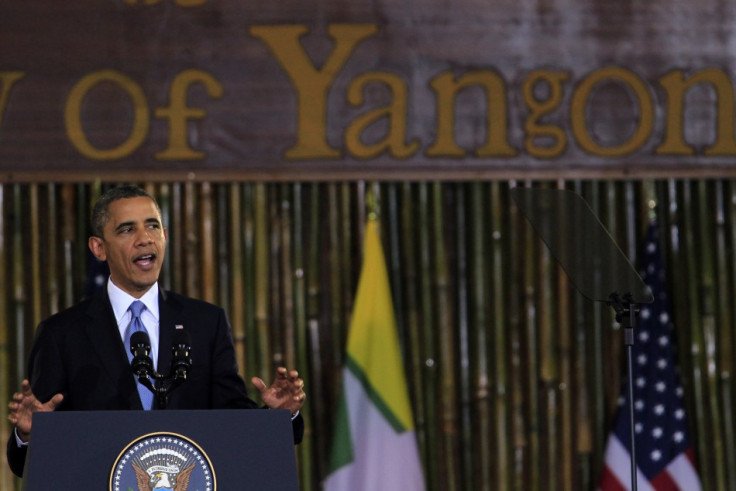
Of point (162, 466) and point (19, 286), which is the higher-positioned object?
point (19, 286)

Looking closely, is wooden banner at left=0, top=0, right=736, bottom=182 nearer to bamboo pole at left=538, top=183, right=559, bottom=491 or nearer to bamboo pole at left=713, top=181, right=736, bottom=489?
bamboo pole at left=713, top=181, right=736, bottom=489

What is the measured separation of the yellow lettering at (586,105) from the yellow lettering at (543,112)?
0.25ft

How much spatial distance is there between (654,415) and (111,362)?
3099mm

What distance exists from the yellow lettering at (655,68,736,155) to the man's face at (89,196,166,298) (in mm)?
2992

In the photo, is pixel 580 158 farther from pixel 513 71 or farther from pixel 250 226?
pixel 250 226

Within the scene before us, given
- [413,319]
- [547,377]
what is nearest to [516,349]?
[547,377]

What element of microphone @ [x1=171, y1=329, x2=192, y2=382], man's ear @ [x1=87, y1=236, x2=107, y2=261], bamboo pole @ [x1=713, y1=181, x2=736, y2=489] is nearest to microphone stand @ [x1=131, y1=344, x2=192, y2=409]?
microphone @ [x1=171, y1=329, x2=192, y2=382]

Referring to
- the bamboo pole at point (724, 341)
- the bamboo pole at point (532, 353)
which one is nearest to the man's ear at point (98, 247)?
the bamboo pole at point (532, 353)

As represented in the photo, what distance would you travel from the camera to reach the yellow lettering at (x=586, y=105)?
5414 mm

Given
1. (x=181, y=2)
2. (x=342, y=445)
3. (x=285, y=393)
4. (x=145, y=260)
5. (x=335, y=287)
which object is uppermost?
(x=181, y=2)

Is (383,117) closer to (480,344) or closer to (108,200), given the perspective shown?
(480,344)

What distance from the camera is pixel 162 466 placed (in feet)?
8.18

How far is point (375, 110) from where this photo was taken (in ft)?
17.6

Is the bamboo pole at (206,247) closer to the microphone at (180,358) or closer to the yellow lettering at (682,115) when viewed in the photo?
the yellow lettering at (682,115)
